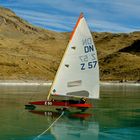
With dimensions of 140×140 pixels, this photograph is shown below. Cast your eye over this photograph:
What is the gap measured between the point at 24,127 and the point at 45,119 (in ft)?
19.3

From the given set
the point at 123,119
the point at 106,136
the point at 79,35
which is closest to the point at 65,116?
the point at 123,119

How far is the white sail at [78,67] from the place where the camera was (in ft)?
144

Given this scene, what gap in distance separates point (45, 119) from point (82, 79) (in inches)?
263

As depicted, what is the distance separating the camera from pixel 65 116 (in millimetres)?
43344

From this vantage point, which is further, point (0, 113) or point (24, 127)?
point (0, 113)

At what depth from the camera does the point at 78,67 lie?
4453cm

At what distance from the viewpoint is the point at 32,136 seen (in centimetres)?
3081

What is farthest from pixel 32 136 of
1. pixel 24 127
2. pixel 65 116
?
pixel 65 116

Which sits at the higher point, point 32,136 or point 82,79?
point 82,79

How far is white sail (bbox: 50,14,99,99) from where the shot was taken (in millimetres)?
43844

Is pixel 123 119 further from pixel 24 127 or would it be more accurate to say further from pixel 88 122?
pixel 24 127

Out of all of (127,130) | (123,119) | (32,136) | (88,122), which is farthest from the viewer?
(123,119)

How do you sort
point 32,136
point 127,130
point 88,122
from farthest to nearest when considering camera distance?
point 88,122, point 127,130, point 32,136

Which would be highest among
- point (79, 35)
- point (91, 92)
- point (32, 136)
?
point (79, 35)
